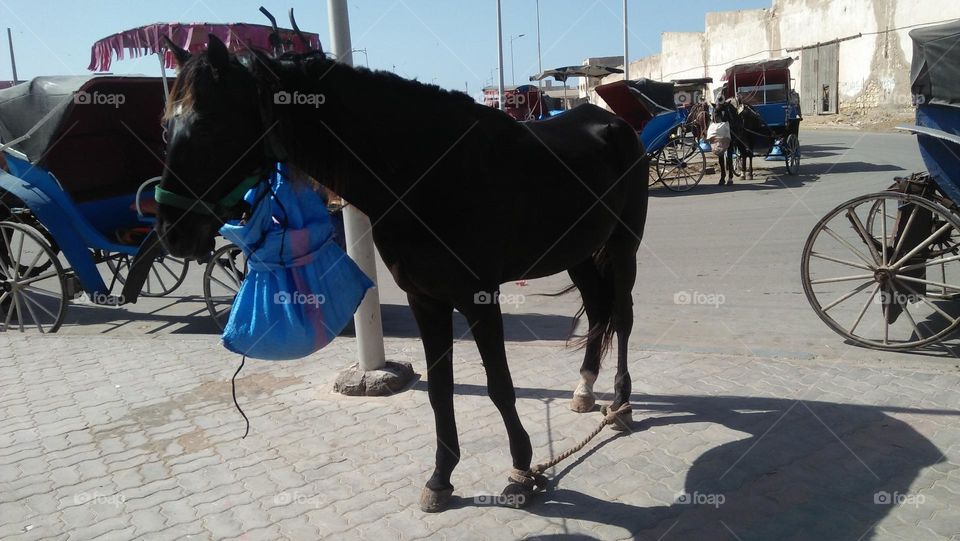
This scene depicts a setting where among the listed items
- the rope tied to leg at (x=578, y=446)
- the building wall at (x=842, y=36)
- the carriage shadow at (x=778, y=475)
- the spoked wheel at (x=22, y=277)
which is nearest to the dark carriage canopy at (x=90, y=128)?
the spoked wheel at (x=22, y=277)

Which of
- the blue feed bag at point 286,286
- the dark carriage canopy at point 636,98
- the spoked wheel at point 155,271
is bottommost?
the spoked wheel at point 155,271

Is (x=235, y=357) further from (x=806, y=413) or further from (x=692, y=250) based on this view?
(x=692, y=250)

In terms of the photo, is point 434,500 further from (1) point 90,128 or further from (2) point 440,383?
(1) point 90,128

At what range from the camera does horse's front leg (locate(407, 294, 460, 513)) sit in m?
2.96

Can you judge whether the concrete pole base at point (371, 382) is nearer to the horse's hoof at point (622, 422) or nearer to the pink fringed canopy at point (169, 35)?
the horse's hoof at point (622, 422)

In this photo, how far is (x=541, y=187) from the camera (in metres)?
2.96

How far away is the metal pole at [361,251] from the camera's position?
4242mm

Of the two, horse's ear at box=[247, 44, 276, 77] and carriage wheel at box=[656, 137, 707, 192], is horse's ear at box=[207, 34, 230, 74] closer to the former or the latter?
horse's ear at box=[247, 44, 276, 77]

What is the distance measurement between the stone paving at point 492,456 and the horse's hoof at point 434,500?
0.15ft

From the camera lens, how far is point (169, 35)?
9594mm

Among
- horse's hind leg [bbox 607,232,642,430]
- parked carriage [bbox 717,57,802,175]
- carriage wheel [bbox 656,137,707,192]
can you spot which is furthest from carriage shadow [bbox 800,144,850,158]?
horse's hind leg [bbox 607,232,642,430]

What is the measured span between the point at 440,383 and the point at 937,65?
410 cm

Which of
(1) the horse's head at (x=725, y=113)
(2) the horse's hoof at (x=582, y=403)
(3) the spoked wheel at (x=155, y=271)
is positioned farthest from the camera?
(1) the horse's head at (x=725, y=113)

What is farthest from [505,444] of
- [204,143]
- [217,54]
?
[217,54]
